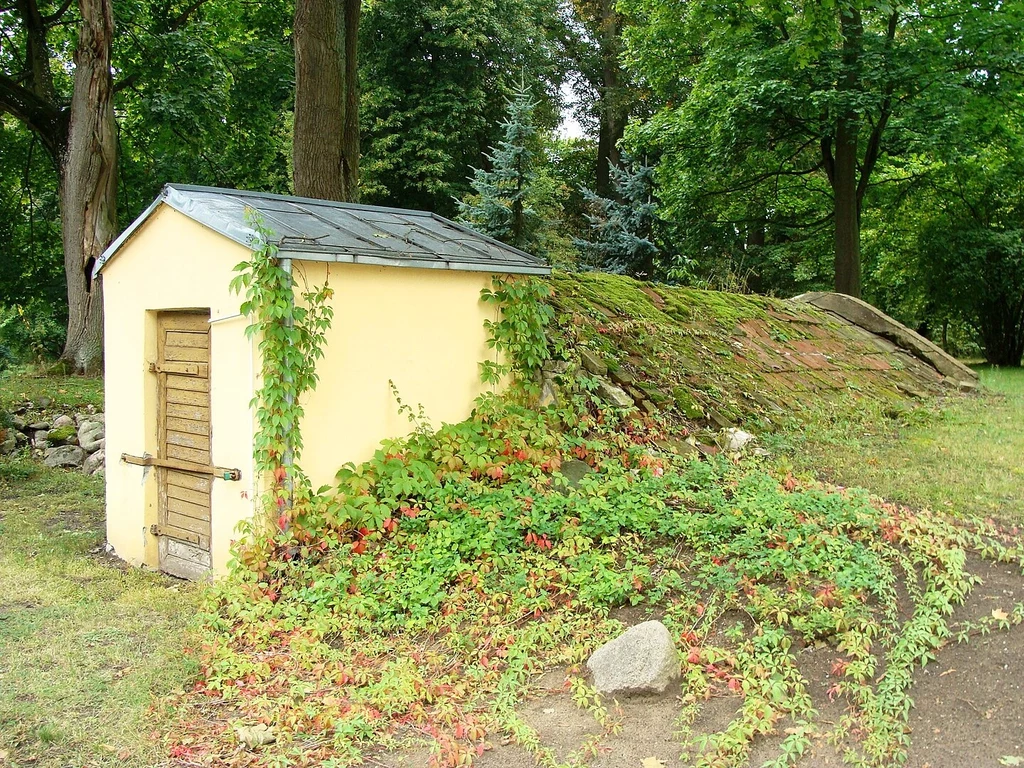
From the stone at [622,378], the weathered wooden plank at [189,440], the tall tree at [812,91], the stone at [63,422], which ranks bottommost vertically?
the stone at [63,422]

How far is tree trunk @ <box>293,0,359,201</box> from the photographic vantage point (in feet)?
30.5

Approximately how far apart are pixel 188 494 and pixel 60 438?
5.59 m

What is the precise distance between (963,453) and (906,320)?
18618 mm

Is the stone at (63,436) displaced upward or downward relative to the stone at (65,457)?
upward

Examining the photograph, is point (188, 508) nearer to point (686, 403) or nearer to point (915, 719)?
point (686, 403)

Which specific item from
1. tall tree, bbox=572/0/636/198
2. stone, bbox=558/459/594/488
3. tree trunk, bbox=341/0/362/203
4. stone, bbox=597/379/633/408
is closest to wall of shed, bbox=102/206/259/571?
stone, bbox=558/459/594/488

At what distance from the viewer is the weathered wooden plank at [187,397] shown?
5.68m

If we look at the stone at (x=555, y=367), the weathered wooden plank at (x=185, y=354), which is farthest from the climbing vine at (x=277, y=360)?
the stone at (x=555, y=367)

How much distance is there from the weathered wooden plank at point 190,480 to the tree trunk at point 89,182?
7.38m

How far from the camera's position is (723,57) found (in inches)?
622

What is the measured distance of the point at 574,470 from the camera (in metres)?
6.11

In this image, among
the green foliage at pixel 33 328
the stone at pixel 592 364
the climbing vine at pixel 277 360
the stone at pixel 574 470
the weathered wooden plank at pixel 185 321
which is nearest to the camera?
A: the climbing vine at pixel 277 360

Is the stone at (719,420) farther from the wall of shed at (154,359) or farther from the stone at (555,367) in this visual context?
the wall of shed at (154,359)

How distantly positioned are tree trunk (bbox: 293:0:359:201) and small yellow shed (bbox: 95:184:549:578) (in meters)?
3.22
